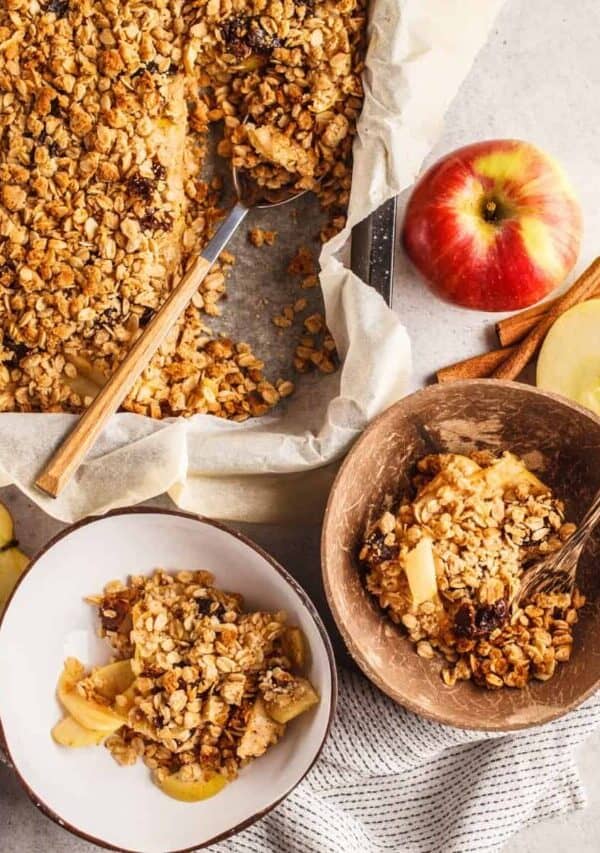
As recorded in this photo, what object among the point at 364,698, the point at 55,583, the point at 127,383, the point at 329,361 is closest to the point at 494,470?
the point at 329,361

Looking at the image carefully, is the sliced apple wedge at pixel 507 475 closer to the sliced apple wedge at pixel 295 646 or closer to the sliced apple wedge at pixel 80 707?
the sliced apple wedge at pixel 295 646

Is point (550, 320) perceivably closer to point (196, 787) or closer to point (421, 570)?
point (421, 570)

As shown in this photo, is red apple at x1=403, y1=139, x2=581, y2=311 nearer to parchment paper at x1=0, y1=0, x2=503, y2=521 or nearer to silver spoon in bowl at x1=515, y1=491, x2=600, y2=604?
parchment paper at x1=0, y1=0, x2=503, y2=521

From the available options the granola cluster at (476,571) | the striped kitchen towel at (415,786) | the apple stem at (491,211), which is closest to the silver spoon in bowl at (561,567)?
the granola cluster at (476,571)

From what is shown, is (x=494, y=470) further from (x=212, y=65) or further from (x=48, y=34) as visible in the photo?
(x=48, y=34)

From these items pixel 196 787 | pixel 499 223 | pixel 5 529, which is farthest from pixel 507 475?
pixel 5 529
